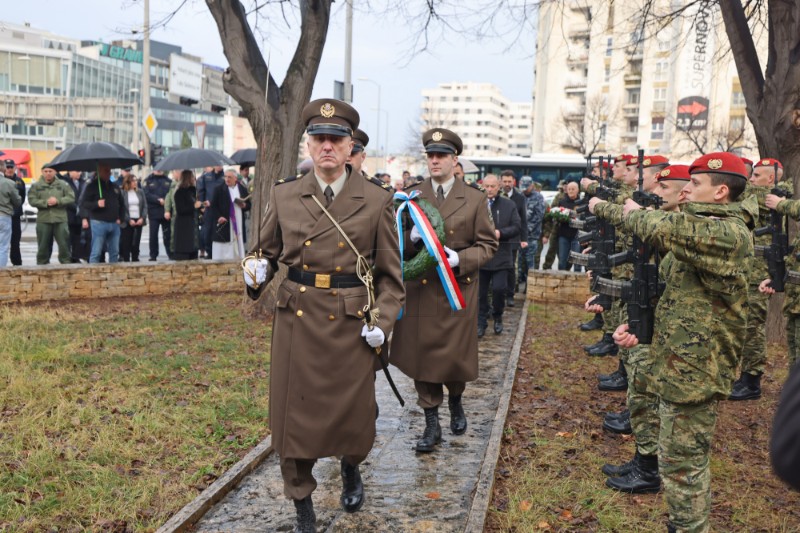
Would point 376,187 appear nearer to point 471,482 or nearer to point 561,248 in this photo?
point 471,482

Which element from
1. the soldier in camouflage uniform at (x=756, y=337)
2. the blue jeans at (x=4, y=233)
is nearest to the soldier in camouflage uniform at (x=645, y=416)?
the soldier in camouflage uniform at (x=756, y=337)

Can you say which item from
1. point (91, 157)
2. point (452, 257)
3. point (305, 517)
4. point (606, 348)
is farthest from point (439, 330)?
point (91, 157)

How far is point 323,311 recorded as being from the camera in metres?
4.22

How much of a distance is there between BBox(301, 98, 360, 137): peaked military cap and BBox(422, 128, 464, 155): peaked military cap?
1.63 metres

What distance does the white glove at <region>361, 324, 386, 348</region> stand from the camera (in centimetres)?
418

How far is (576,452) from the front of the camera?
579 cm

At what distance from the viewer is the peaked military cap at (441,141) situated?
598 cm

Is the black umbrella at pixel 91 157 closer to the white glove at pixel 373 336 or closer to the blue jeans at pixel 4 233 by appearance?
the blue jeans at pixel 4 233

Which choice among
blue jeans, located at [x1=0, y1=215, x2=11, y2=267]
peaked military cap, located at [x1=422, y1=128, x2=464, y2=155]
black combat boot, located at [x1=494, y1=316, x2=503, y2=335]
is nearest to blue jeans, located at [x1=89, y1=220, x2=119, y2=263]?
blue jeans, located at [x1=0, y1=215, x2=11, y2=267]

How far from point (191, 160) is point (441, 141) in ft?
29.7

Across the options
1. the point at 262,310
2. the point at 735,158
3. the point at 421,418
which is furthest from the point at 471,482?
the point at 262,310

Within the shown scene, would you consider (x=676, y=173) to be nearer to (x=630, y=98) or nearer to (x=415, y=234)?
(x=415, y=234)

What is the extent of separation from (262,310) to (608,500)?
671 cm

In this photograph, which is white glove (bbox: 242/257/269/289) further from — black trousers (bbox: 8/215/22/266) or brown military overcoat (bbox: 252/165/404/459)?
black trousers (bbox: 8/215/22/266)
